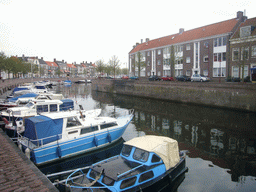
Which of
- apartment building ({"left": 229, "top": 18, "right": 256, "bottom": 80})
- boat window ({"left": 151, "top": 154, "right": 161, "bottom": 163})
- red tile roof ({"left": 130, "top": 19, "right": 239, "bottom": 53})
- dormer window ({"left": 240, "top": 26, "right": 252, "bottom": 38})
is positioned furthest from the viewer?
red tile roof ({"left": 130, "top": 19, "right": 239, "bottom": 53})

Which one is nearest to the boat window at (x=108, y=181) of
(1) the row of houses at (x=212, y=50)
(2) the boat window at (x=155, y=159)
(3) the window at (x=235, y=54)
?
(2) the boat window at (x=155, y=159)

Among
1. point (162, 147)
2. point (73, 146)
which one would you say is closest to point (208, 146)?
point (162, 147)

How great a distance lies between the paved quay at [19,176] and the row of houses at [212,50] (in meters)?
34.5

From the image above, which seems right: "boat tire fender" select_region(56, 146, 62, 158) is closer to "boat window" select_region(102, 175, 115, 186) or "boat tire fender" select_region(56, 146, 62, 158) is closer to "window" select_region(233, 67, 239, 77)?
"boat window" select_region(102, 175, 115, 186)

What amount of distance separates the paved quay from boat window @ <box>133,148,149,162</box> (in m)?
4.24

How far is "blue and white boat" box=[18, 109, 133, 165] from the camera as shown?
43.1 feet

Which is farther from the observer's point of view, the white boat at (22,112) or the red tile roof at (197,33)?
the red tile roof at (197,33)

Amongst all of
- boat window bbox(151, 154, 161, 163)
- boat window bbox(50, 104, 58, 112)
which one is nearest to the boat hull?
boat window bbox(151, 154, 161, 163)

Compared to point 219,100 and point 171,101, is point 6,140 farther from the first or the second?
point 171,101

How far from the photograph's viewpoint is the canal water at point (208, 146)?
11414 mm

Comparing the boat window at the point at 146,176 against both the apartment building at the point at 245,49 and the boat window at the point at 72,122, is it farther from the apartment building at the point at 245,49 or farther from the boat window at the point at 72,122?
the apartment building at the point at 245,49

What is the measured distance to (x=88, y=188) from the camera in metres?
8.45

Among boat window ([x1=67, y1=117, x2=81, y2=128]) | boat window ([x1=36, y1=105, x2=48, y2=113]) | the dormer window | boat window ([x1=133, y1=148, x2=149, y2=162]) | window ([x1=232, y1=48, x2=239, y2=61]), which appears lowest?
boat window ([x1=133, y1=148, x2=149, y2=162])

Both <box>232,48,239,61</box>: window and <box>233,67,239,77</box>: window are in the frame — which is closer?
<box>232,48,239,61</box>: window
